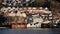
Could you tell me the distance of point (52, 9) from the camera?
13.3 m

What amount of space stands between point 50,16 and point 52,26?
770 millimetres

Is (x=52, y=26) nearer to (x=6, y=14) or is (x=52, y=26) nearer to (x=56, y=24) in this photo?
(x=56, y=24)

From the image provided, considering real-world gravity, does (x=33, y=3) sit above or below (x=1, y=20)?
above

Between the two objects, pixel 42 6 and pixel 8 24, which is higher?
pixel 42 6

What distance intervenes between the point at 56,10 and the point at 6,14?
2575 millimetres

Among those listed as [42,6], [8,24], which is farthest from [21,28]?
[42,6]

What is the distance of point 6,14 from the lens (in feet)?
42.3

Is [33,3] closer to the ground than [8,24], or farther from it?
farther from it

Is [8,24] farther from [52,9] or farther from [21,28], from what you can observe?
[52,9]

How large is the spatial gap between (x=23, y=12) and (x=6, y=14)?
0.94m

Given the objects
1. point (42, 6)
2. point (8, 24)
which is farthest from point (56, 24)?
point (8, 24)

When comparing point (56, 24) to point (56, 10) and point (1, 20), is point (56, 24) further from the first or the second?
point (1, 20)

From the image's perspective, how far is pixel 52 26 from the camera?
12953mm

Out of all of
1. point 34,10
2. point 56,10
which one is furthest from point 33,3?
point 56,10
